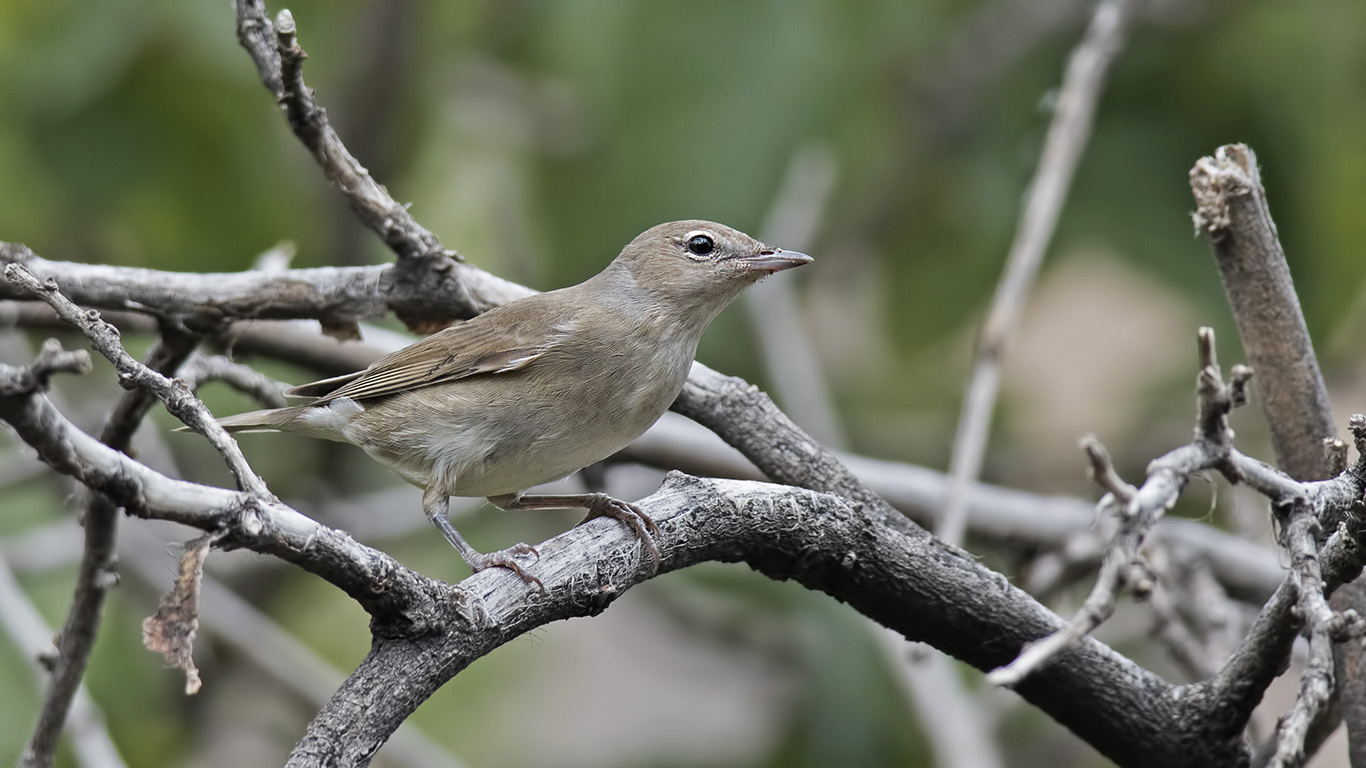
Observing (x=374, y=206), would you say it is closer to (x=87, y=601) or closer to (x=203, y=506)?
(x=87, y=601)

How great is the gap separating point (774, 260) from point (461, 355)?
101 cm

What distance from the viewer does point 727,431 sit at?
3.17 m

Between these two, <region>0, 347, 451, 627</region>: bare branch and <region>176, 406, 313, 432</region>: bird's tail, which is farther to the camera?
<region>176, 406, 313, 432</region>: bird's tail

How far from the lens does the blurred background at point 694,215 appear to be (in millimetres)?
5102

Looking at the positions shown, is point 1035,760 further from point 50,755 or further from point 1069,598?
point 50,755

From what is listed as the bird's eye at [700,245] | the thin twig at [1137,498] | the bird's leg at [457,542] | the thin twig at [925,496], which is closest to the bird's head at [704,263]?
the bird's eye at [700,245]

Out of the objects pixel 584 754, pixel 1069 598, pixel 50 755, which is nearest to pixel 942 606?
pixel 50 755

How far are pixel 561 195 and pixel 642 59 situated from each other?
77cm

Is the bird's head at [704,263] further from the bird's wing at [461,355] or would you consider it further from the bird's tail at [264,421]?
the bird's tail at [264,421]

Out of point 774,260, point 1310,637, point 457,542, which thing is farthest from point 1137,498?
point 774,260

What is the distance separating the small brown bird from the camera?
11.6 feet

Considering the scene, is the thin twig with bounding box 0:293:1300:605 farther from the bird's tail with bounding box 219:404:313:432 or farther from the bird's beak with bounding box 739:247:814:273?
the bird's beak with bounding box 739:247:814:273

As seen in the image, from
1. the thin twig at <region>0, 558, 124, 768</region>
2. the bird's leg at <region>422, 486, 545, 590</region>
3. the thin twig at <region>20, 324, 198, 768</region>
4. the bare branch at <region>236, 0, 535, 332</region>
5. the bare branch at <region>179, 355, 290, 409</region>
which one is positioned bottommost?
the thin twig at <region>0, 558, 124, 768</region>

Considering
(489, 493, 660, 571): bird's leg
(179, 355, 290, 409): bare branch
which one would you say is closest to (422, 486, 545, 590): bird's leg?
(489, 493, 660, 571): bird's leg
